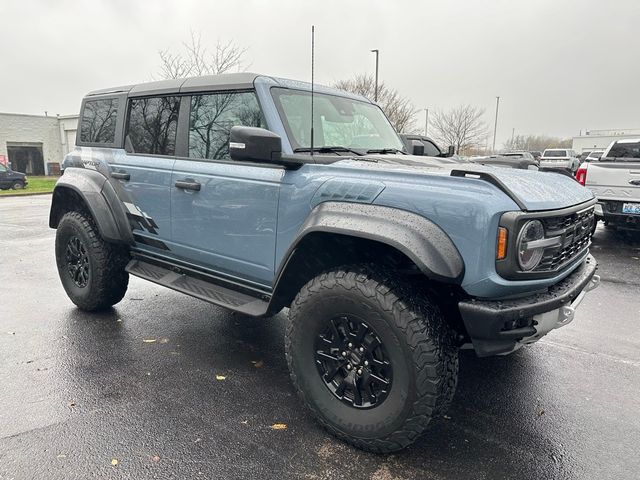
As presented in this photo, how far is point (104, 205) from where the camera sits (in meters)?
4.06

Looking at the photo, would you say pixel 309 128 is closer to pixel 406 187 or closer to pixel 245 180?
pixel 245 180

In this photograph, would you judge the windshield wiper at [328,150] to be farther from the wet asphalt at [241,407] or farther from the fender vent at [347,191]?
the wet asphalt at [241,407]

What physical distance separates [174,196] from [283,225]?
1.16 meters

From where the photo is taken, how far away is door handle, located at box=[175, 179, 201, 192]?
335cm

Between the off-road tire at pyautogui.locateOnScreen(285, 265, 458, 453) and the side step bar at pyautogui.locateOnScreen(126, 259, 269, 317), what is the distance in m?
0.55

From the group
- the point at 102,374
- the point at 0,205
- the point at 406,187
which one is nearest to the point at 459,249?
the point at 406,187

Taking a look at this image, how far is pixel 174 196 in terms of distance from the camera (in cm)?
356

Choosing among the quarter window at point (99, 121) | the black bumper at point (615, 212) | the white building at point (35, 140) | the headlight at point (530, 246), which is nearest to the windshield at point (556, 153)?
the black bumper at point (615, 212)

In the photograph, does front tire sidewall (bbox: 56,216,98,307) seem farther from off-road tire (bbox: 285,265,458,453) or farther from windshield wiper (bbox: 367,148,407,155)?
→ windshield wiper (bbox: 367,148,407,155)

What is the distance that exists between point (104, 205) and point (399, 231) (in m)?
2.92

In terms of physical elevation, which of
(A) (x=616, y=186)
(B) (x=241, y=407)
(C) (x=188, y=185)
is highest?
(C) (x=188, y=185)

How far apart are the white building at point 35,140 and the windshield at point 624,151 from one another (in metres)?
35.8

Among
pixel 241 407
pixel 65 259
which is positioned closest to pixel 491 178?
pixel 241 407

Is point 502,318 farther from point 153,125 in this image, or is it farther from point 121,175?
point 121,175
